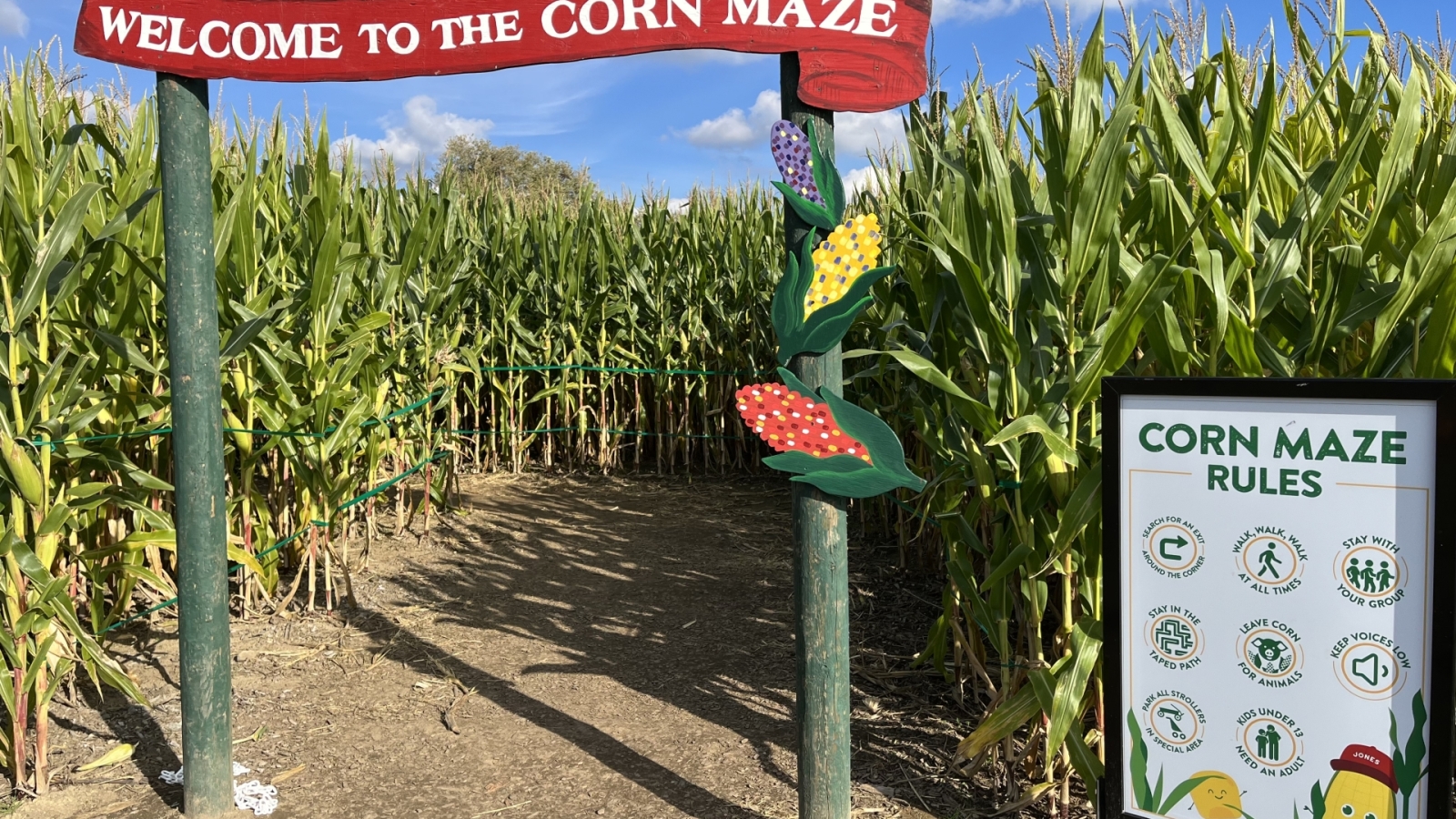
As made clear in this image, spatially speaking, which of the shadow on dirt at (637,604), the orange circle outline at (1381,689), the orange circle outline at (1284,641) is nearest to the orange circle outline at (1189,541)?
the orange circle outline at (1284,641)

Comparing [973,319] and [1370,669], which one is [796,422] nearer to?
[973,319]

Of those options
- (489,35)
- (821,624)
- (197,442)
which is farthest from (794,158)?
(197,442)

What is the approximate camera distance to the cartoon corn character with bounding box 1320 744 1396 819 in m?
1.59

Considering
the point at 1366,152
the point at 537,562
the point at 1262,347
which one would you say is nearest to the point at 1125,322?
the point at 1262,347

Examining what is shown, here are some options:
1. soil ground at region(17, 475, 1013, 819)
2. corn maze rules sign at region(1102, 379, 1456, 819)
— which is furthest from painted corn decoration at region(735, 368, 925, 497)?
soil ground at region(17, 475, 1013, 819)

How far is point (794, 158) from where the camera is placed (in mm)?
2285

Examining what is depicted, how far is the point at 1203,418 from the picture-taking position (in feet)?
5.59

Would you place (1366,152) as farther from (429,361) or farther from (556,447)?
(556,447)

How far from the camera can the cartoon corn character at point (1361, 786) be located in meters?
1.59

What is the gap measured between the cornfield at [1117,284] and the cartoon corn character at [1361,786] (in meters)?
0.73

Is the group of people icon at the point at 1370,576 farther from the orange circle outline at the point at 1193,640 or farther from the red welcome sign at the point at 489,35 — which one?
the red welcome sign at the point at 489,35

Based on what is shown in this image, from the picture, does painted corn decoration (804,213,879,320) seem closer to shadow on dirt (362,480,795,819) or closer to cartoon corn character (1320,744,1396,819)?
cartoon corn character (1320,744,1396,819)

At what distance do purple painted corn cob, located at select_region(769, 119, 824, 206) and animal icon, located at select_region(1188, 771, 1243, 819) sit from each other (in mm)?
1405

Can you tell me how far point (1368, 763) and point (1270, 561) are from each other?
1.13 ft
